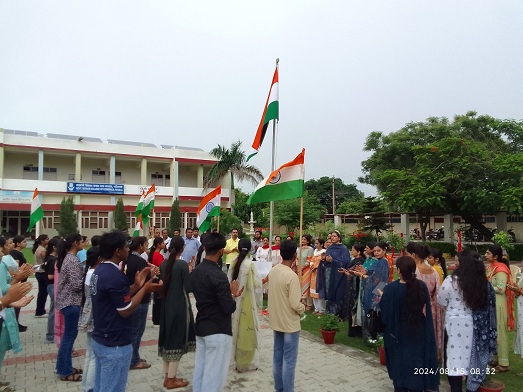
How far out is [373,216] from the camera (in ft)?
78.2

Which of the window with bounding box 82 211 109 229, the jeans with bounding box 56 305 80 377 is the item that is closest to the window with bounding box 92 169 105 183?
the window with bounding box 82 211 109 229

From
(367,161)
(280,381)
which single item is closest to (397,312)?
(280,381)

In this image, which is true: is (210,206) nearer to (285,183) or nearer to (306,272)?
(306,272)

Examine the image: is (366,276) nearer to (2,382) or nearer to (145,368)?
(145,368)

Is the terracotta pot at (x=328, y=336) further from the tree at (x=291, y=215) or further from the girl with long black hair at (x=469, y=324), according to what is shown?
the tree at (x=291, y=215)

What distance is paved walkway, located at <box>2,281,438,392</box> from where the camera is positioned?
4352mm

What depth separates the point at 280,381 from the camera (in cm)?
382

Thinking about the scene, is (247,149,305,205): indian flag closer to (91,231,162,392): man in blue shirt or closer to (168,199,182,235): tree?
(91,231,162,392): man in blue shirt

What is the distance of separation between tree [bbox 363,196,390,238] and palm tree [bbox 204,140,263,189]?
27.7ft

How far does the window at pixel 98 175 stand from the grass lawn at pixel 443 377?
26605 millimetres

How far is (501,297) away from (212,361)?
367 cm

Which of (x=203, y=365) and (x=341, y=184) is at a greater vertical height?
(x=341, y=184)

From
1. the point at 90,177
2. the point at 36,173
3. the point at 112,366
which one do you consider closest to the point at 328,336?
the point at 112,366

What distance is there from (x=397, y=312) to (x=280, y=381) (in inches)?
52.3
